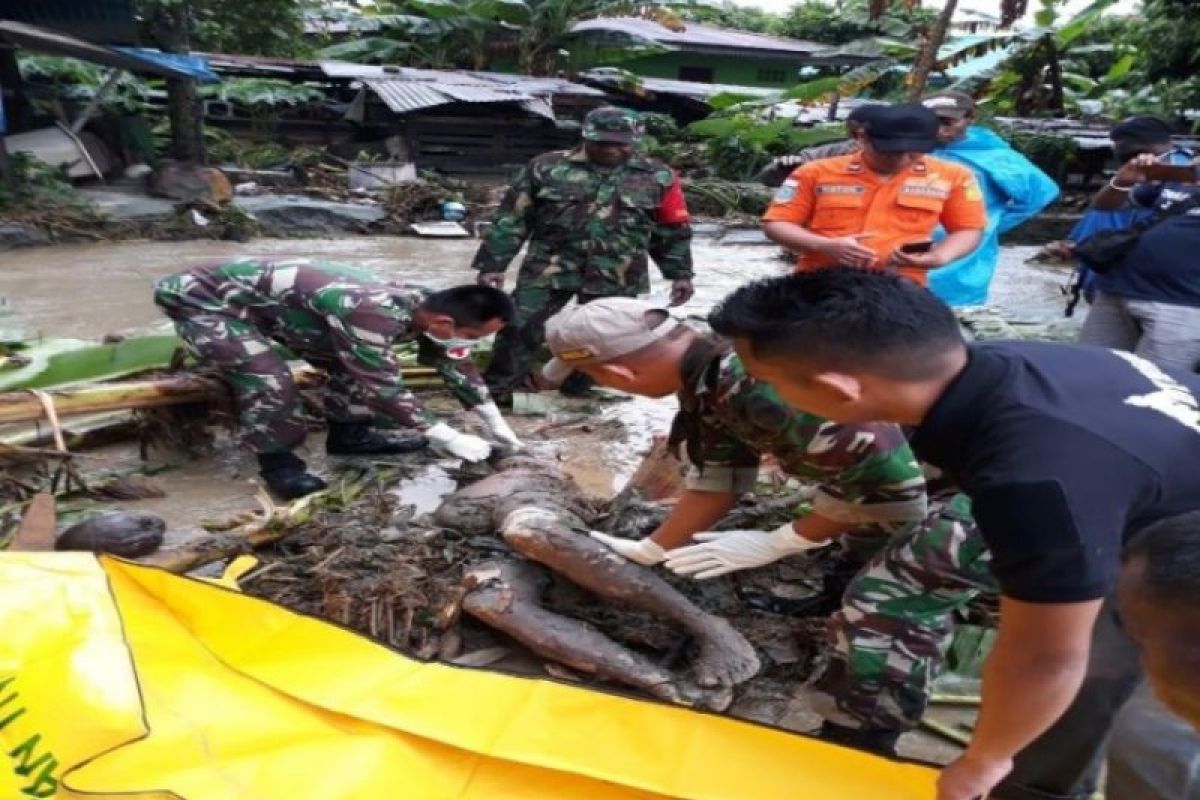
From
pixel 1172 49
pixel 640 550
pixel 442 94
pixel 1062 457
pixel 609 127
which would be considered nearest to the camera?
pixel 1062 457

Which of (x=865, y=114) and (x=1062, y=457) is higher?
(x=865, y=114)

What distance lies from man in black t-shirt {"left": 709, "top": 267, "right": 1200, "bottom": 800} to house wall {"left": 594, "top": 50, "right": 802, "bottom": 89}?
79.8 feet

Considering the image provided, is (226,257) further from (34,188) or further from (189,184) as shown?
(34,188)

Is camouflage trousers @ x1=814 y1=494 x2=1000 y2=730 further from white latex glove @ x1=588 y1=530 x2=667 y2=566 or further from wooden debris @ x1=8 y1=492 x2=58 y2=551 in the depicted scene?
wooden debris @ x1=8 y1=492 x2=58 y2=551

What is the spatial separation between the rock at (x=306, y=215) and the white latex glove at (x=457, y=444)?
868 centimetres

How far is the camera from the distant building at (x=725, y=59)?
2403 centimetres

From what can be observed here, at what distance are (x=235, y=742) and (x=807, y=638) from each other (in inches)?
64.6

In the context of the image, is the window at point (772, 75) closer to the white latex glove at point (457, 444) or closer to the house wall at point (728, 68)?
the house wall at point (728, 68)

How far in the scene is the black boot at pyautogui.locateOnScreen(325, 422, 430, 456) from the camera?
176 inches

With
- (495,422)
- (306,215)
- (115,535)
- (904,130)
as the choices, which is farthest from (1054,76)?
(115,535)

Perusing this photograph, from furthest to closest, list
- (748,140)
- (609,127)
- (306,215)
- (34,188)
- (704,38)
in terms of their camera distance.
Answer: (704,38)
(748,140)
(306,215)
(34,188)
(609,127)

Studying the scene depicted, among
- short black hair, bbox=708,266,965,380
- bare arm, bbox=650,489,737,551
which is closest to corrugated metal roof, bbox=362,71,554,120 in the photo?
bare arm, bbox=650,489,737,551

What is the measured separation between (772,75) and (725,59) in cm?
157

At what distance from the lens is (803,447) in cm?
235
